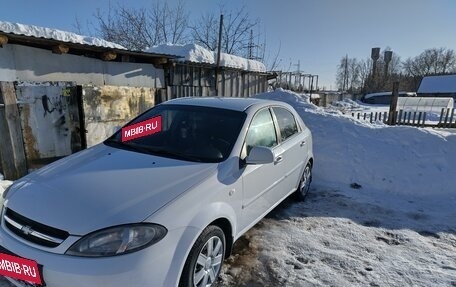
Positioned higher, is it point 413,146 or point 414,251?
point 413,146

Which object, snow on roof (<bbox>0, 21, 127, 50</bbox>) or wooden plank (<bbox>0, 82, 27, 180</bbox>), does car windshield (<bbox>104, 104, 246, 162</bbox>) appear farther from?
snow on roof (<bbox>0, 21, 127, 50</bbox>)

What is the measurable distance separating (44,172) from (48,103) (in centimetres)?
383

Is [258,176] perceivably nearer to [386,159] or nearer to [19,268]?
[19,268]

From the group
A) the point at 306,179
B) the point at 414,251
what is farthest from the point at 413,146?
the point at 414,251

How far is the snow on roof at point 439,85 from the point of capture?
52.9m

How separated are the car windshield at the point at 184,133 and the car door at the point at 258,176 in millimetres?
196

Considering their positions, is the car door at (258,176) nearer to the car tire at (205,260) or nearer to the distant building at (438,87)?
the car tire at (205,260)

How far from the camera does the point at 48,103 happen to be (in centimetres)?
583

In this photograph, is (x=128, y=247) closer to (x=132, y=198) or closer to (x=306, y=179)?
(x=132, y=198)

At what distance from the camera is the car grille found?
1.93m

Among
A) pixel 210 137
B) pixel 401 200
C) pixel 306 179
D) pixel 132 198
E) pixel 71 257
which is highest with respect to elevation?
pixel 210 137

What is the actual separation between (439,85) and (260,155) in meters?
64.5

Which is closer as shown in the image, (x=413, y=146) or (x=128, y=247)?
(x=128, y=247)

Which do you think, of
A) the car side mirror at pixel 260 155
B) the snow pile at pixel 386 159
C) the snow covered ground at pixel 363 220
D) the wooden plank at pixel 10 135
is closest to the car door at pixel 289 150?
the snow covered ground at pixel 363 220
